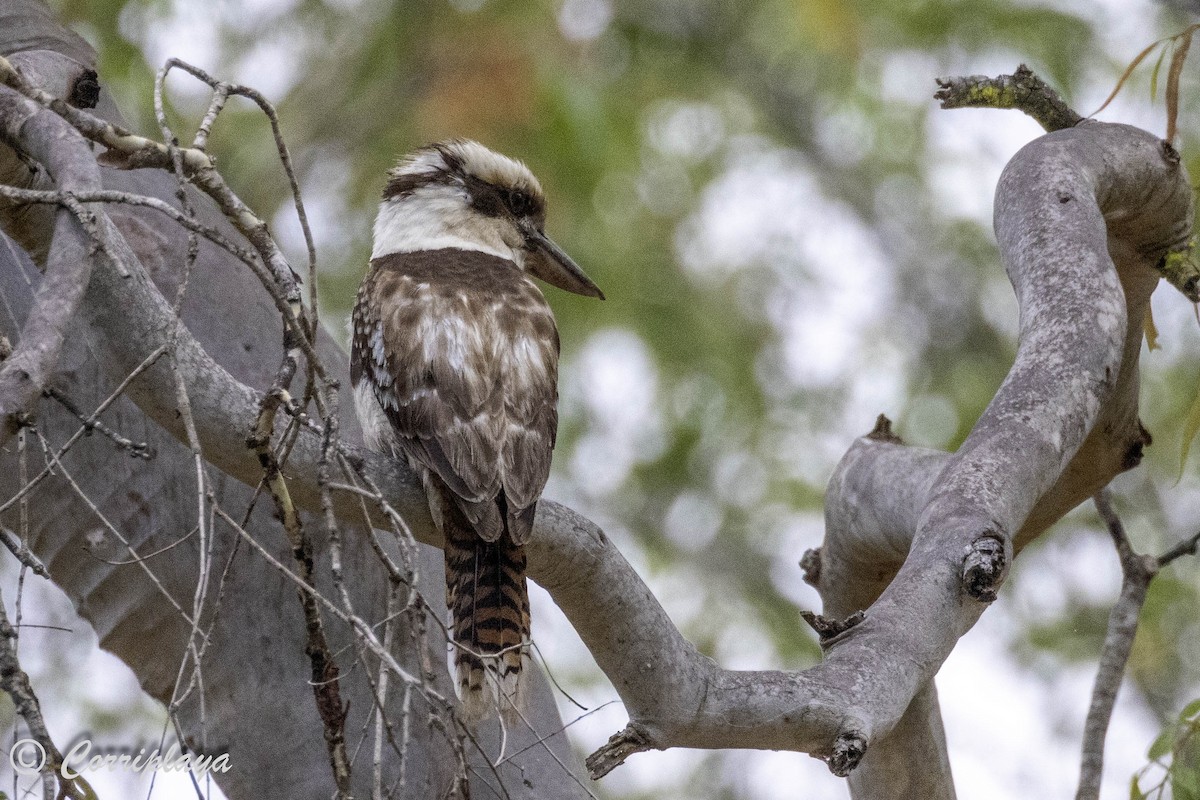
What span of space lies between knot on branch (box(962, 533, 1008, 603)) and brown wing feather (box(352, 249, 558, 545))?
0.67 meters

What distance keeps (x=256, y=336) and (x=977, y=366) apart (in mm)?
5074

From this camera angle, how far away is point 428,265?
3.08 meters

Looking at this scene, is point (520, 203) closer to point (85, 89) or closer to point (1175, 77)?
point (85, 89)

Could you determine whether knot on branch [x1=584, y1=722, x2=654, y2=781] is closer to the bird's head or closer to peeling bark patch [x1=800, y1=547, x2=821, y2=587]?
peeling bark patch [x1=800, y1=547, x2=821, y2=587]

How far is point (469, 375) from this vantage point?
2.69m

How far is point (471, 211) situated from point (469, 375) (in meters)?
0.97

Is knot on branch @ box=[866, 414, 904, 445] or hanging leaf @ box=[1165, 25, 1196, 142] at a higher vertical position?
hanging leaf @ box=[1165, 25, 1196, 142]

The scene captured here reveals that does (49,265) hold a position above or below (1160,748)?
below

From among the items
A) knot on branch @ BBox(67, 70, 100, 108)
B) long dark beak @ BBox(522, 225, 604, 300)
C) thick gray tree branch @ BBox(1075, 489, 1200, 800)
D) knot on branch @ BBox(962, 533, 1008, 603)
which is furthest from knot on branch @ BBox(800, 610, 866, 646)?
long dark beak @ BBox(522, 225, 604, 300)

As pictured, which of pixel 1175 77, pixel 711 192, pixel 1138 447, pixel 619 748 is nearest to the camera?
pixel 619 748

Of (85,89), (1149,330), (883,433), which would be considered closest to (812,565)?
(883,433)

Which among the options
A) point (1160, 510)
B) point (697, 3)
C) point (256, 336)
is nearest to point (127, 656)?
point (256, 336)

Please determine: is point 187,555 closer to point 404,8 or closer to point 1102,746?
point 1102,746

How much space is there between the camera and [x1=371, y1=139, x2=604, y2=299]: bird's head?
3535 mm
